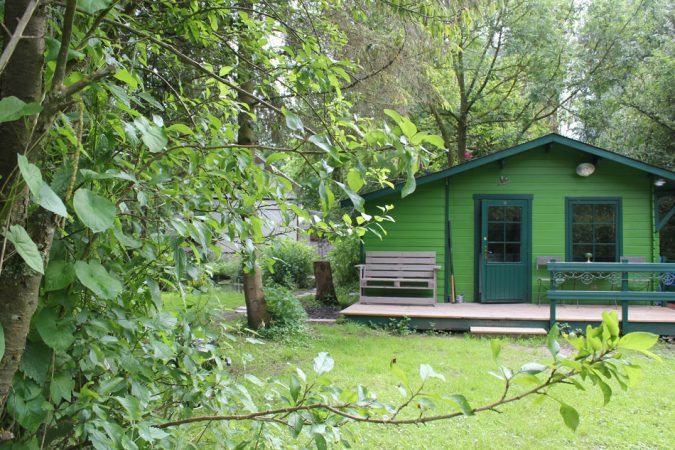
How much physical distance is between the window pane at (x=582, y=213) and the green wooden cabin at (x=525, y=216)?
0.06 ft

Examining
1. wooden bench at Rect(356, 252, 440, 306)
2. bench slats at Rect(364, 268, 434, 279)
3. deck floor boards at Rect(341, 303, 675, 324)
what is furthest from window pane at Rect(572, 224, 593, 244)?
bench slats at Rect(364, 268, 434, 279)

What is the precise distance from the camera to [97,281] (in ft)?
2.72

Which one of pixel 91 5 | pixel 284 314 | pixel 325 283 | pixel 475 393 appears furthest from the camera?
pixel 325 283

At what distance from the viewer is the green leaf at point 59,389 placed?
0.98 metres

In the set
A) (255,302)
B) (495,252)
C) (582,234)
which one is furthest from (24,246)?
(582,234)

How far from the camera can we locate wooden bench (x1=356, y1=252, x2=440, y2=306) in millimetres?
9523

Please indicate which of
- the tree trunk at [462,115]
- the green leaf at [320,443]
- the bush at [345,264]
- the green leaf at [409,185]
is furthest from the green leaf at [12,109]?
the tree trunk at [462,115]

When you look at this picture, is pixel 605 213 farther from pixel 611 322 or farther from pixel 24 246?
pixel 24 246

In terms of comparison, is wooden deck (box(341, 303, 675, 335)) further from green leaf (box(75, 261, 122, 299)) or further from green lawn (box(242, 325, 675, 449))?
green leaf (box(75, 261, 122, 299))

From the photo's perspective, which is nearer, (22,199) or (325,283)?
(22,199)

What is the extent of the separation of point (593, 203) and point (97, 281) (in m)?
10.4

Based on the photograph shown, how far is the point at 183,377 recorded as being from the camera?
4.78ft

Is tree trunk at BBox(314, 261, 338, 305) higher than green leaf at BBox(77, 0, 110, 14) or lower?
lower

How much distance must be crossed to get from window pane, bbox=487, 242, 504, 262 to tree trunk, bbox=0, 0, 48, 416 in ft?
31.6
